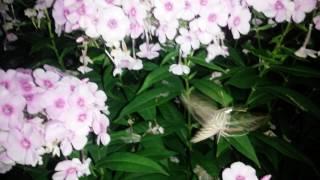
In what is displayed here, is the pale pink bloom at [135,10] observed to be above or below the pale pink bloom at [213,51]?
above

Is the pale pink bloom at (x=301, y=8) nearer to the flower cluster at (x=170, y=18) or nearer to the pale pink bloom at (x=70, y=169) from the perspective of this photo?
the flower cluster at (x=170, y=18)

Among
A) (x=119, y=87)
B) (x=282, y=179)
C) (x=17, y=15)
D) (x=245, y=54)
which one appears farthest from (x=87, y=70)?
(x=17, y=15)

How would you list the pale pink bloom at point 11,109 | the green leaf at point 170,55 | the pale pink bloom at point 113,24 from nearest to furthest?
1. the pale pink bloom at point 11,109
2. the pale pink bloom at point 113,24
3. the green leaf at point 170,55

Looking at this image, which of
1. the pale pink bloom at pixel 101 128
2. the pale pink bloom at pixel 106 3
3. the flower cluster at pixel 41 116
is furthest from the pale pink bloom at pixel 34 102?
the pale pink bloom at pixel 106 3

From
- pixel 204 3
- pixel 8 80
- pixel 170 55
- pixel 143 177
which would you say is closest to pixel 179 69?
pixel 170 55

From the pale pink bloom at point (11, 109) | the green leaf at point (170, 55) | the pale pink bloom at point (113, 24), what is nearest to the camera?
the pale pink bloom at point (11, 109)

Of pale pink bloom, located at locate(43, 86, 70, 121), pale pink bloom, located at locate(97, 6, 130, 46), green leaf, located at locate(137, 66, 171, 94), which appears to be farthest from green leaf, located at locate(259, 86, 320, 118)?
pale pink bloom, located at locate(43, 86, 70, 121)
